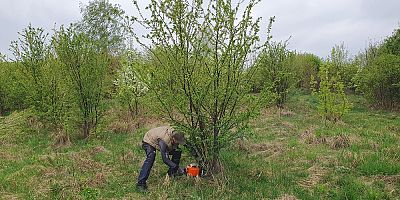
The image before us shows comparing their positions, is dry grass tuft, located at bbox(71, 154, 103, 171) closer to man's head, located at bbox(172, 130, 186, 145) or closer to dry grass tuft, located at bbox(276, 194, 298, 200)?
man's head, located at bbox(172, 130, 186, 145)

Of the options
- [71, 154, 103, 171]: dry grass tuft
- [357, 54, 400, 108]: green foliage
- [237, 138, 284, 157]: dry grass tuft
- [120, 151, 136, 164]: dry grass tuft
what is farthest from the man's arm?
[357, 54, 400, 108]: green foliage

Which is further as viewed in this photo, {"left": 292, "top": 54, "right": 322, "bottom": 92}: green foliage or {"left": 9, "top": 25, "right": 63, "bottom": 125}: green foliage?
{"left": 292, "top": 54, "right": 322, "bottom": 92}: green foliage

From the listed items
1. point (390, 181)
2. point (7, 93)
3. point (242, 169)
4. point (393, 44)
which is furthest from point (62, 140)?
point (393, 44)

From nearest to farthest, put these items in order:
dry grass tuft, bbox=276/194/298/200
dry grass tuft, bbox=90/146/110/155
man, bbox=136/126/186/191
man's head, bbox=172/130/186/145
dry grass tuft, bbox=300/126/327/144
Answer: dry grass tuft, bbox=276/194/298/200 < man, bbox=136/126/186/191 < man's head, bbox=172/130/186/145 < dry grass tuft, bbox=300/126/327/144 < dry grass tuft, bbox=90/146/110/155

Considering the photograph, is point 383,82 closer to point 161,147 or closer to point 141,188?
point 161,147

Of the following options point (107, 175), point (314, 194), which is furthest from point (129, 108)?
point (314, 194)

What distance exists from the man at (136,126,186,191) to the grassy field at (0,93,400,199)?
0.23 meters

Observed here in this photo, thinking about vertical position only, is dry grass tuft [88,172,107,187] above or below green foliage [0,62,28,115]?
below

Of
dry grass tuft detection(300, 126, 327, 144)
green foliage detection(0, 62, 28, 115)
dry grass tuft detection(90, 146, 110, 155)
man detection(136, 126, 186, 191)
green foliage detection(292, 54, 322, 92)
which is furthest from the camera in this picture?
green foliage detection(292, 54, 322, 92)

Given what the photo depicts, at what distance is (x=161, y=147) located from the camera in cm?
640

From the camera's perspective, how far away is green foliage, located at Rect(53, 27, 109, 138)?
36.1 feet

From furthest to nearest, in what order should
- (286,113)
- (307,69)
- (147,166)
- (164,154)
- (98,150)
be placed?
1. (307,69)
2. (286,113)
3. (98,150)
4. (147,166)
5. (164,154)

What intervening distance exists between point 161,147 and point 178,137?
0.41 m

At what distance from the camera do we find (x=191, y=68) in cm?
640
